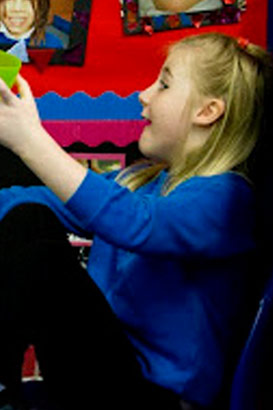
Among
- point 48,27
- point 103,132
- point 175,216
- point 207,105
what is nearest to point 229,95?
point 207,105

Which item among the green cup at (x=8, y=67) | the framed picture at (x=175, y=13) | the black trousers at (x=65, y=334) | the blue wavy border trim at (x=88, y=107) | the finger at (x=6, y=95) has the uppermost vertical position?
the framed picture at (x=175, y=13)

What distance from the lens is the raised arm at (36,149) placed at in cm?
62

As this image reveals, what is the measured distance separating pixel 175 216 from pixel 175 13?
57cm

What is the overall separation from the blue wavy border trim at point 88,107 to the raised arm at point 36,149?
44cm

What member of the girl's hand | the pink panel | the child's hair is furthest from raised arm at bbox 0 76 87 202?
the pink panel

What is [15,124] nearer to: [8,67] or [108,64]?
[8,67]

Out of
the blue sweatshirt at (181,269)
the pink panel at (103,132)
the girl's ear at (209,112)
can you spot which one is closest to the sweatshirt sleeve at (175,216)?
the blue sweatshirt at (181,269)

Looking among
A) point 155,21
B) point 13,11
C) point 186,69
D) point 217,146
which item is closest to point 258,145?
point 217,146

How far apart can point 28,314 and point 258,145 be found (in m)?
0.36

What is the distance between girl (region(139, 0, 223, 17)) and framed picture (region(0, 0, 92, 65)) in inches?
4.4

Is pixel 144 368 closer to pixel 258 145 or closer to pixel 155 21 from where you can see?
pixel 258 145

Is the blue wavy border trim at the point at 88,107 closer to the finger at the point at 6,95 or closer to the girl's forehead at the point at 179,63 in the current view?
the girl's forehead at the point at 179,63

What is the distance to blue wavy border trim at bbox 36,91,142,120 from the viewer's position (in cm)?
108

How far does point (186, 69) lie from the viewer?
813 millimetres
